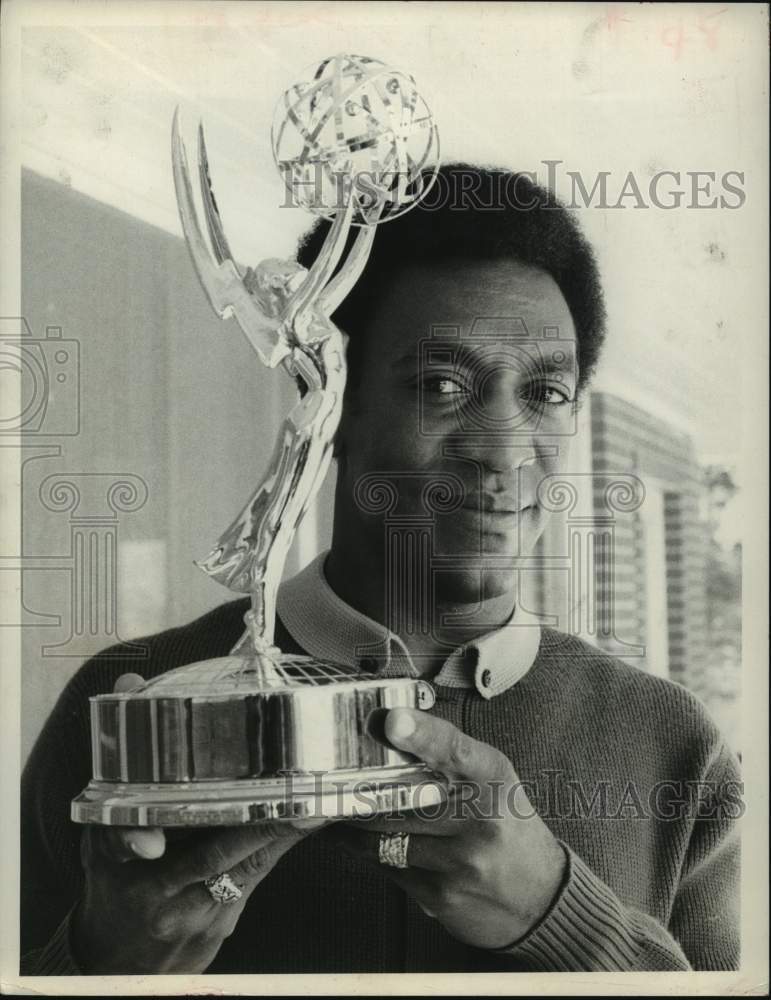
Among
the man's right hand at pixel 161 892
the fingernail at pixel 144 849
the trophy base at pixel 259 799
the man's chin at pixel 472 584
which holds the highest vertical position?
the man's chin at pixel 472 584

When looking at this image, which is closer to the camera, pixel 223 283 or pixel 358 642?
pixel 223 283

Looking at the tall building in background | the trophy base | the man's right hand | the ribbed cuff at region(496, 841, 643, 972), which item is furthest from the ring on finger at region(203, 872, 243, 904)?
the tall building in background

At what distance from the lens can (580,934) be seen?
3.61 feet

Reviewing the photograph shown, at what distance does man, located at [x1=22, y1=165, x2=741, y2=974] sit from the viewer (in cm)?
112

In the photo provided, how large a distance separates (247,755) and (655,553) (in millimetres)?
413

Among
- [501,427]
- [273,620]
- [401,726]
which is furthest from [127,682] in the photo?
[501,427]

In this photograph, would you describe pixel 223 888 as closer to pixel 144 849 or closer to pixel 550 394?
pixel 144 849

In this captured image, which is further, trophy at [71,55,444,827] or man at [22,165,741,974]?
man at [22,165,741,974]

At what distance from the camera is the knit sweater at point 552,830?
112 cm

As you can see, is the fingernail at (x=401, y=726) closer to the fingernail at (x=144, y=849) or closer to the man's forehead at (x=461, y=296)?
the fingernail at (x=144, y=849)

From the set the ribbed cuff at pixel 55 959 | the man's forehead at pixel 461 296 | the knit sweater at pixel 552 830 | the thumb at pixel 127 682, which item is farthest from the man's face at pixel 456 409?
the ribbed cuff at pixel 55 959

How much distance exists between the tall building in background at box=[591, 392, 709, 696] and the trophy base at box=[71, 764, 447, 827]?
0.28m

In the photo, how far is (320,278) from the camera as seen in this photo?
99cm

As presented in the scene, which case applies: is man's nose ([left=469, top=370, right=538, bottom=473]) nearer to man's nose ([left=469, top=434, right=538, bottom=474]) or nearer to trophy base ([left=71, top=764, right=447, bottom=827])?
man's nose ([left=469, top=434, right=538, bottom=474])
